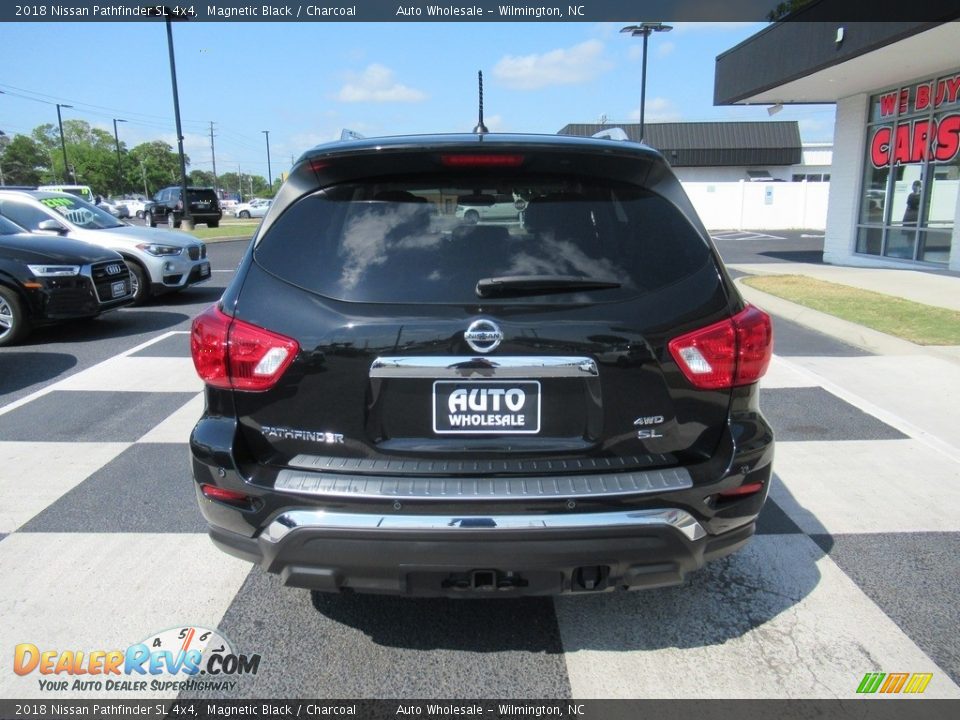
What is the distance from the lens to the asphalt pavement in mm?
2570

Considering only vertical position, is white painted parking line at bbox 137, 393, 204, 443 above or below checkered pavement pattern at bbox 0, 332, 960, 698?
above

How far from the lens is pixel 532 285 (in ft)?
7.75

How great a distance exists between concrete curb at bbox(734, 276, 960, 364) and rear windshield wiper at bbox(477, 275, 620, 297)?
6174 mm

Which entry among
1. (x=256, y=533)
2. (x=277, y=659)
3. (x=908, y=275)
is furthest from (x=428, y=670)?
(x=908, y=275)

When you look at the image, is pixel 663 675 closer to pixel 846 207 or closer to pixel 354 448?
pixel 354 448

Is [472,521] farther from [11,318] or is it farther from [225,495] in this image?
[11,318]

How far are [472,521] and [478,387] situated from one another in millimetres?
420

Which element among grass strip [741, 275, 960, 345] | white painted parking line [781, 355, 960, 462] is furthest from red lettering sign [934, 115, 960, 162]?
white painted parking line [781, 355, 960, 462]

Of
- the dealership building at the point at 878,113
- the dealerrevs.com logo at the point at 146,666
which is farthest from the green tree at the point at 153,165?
the dealerrevs.com logo at the point at 146,666

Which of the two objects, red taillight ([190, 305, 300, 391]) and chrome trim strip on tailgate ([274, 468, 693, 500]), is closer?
chrome trim strip on tailgate ([274, 468, 693, 500])

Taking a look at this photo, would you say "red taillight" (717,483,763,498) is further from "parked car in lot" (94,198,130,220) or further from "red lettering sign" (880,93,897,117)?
"parked car in lot" (94,198,130,220)

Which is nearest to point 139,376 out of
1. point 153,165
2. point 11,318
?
point 11,318

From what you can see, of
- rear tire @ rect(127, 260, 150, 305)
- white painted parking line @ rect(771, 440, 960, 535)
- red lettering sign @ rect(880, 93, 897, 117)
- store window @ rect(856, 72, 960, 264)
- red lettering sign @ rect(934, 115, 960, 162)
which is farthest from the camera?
red lettering sign @ rect(880, 93, 897, 117)

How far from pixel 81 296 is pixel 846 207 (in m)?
16.5
